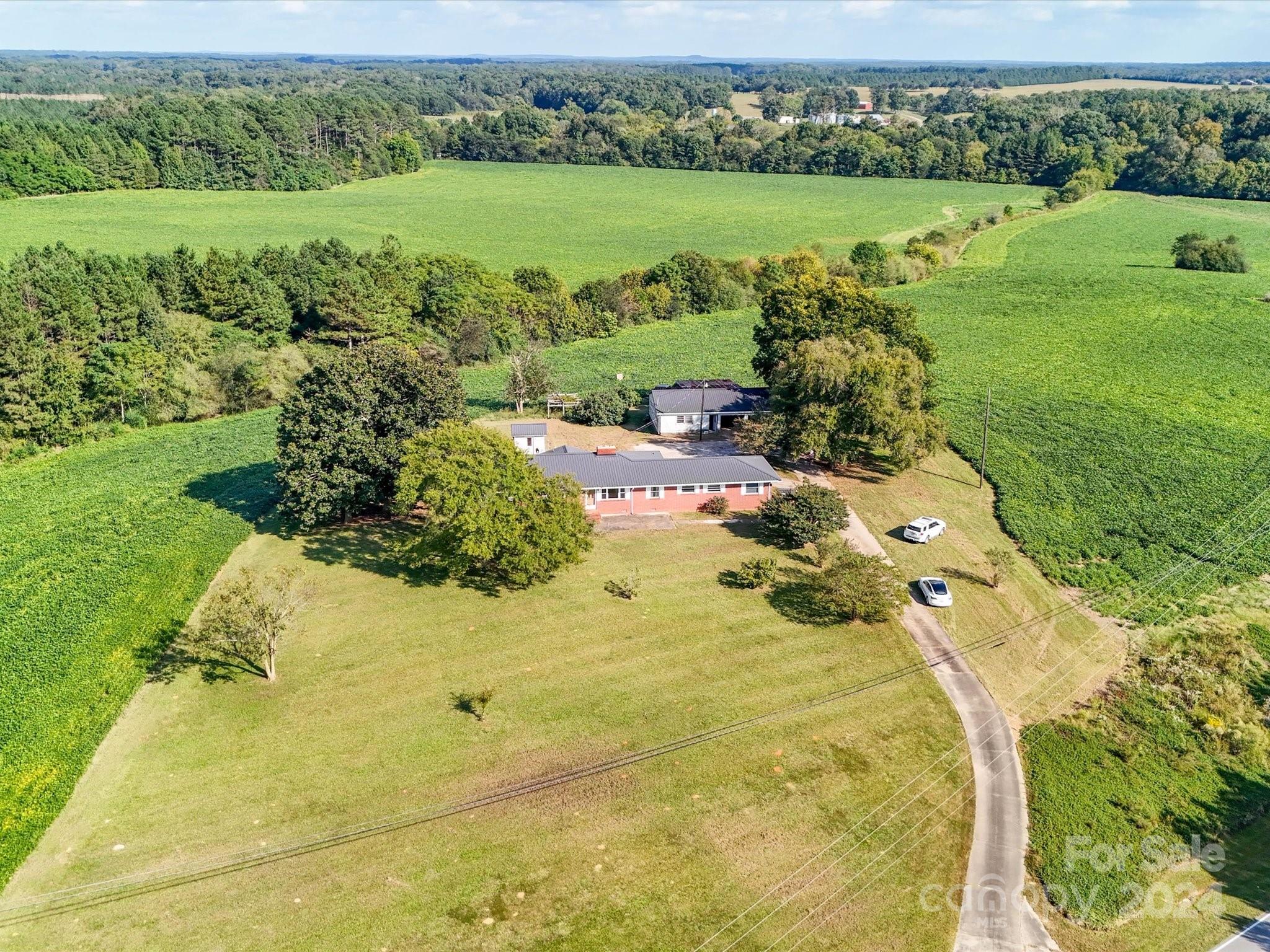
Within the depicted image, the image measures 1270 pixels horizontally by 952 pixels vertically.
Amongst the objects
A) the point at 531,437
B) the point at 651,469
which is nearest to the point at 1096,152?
the point at 531,437

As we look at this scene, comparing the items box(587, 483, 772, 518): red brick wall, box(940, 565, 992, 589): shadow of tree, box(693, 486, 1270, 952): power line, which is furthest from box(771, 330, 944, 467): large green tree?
box(693, 486, 1270, 952): power line

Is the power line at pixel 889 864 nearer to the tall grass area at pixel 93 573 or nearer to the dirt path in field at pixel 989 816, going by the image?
the dirt path in field at pixel 989 816

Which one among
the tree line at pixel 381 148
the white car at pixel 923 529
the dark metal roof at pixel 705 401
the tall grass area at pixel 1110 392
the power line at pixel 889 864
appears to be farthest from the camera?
the tree line at pixel 381 148

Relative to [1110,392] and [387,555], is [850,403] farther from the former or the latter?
[1110,392]

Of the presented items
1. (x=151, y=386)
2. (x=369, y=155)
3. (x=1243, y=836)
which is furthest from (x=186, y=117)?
(x=1243, y=836)

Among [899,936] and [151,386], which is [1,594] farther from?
[899,936]

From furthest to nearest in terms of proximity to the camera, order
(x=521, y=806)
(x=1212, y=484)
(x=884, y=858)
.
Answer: (x=1212, y=484)
(x=521, y=806)
(x=884, y=858)

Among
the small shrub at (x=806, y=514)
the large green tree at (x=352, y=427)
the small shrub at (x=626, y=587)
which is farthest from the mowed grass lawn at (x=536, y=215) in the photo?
the small shrub at (x=626, y=587)
